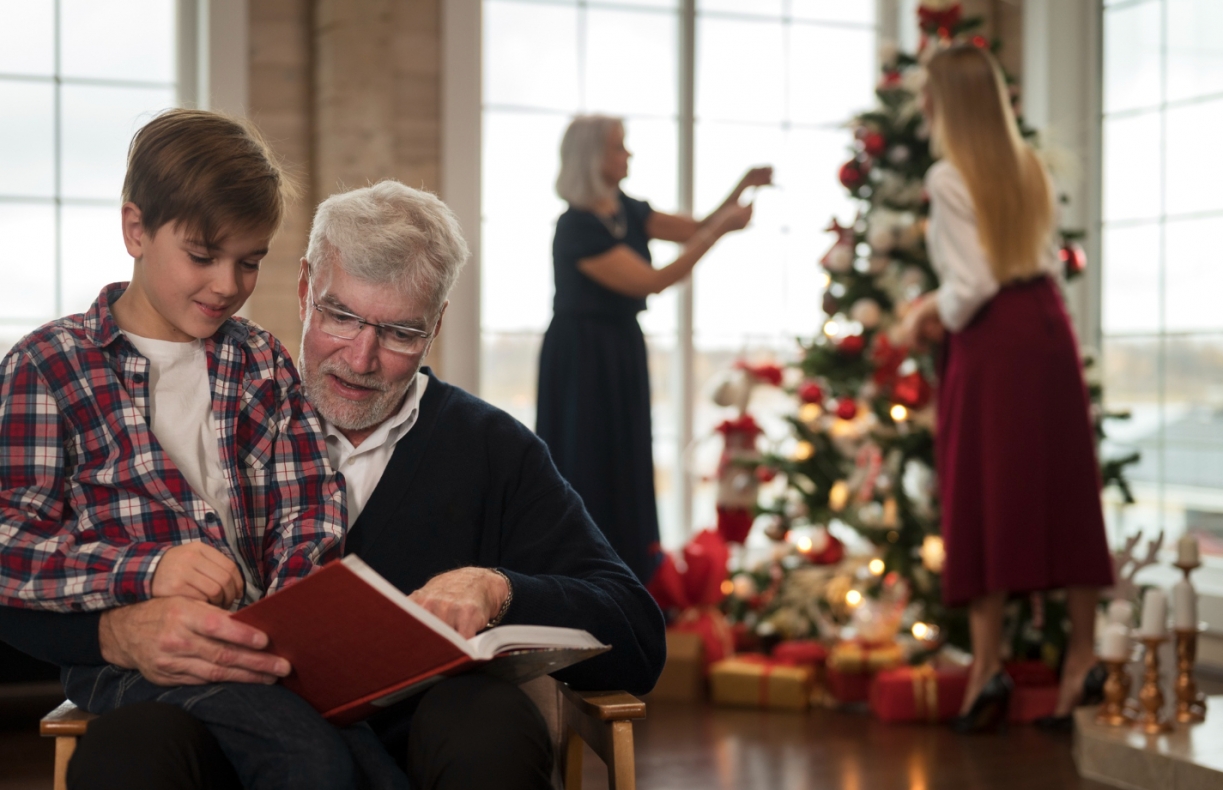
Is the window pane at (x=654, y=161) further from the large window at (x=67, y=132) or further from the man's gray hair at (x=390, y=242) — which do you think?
the man's gray hair at (x=390, y=242)

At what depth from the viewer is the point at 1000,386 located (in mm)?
3113

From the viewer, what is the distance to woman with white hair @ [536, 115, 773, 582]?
354cm

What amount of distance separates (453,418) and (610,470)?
6.30 ft

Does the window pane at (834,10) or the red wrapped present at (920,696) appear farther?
the window pane at (834,10)

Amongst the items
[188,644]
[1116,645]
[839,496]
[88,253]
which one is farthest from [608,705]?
[88,253]

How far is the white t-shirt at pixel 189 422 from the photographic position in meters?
1.51

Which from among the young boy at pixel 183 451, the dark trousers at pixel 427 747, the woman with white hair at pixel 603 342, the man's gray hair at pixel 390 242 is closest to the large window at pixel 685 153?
the woman with white hair at pixel 603 342

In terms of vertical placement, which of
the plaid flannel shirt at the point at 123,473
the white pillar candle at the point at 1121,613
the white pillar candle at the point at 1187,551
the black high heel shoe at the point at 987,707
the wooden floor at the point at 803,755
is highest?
the plaid flannel shirt at the point at 123,473

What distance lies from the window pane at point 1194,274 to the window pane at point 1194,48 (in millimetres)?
483

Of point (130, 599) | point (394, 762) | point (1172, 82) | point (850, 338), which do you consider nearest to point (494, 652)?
point (394, 762)

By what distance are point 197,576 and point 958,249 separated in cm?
232

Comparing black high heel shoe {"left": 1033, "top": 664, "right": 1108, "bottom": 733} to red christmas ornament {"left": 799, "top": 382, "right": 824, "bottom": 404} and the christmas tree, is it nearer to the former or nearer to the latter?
the christmas tree

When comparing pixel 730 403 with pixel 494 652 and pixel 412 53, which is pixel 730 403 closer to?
pixel 412 53

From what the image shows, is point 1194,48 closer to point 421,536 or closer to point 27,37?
point 421,536
